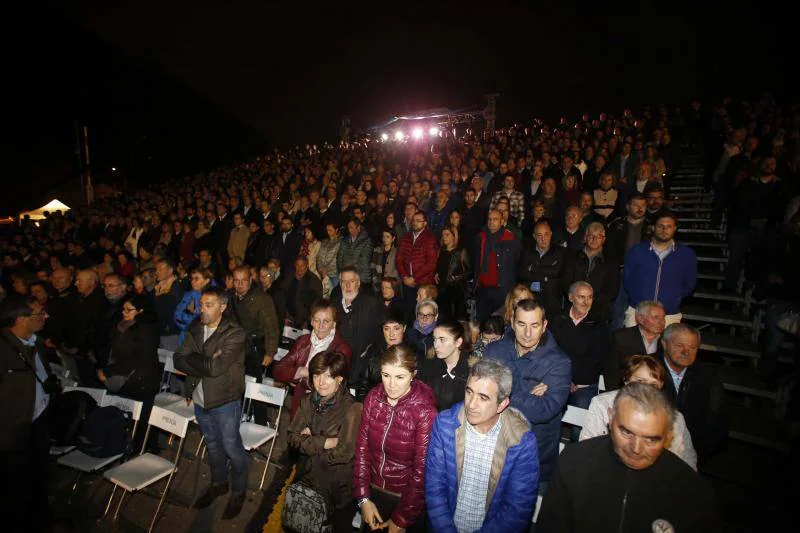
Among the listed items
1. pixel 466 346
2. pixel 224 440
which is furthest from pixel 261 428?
pixel 466 346

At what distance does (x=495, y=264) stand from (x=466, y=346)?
2.38 metres

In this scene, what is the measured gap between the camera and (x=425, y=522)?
291 centimetres

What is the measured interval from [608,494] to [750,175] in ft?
22.3

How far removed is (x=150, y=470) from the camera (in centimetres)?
381

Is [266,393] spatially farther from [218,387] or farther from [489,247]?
[489,247]

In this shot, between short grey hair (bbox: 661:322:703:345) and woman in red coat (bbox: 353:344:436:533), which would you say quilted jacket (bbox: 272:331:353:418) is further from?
short grey hair (bbox: 661:322:703:345)

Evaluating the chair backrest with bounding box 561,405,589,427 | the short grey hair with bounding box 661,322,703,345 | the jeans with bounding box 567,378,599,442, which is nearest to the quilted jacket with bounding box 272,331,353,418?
the chair backrest with bounding box 561,405,589,427

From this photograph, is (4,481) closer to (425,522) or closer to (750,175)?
(425,522)

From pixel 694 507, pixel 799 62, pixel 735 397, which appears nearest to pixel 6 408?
pixel 694 507

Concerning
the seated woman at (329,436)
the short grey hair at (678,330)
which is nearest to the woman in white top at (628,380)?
the short grey hair at (678,330)

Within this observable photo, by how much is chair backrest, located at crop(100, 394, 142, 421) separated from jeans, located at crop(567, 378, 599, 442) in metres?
4.59

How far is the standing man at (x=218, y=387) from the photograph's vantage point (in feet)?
12.3

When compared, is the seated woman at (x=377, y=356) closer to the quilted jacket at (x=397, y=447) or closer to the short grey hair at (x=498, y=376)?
the quilted jacket at (x=397, y=447)

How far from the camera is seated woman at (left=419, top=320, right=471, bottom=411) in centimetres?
344
